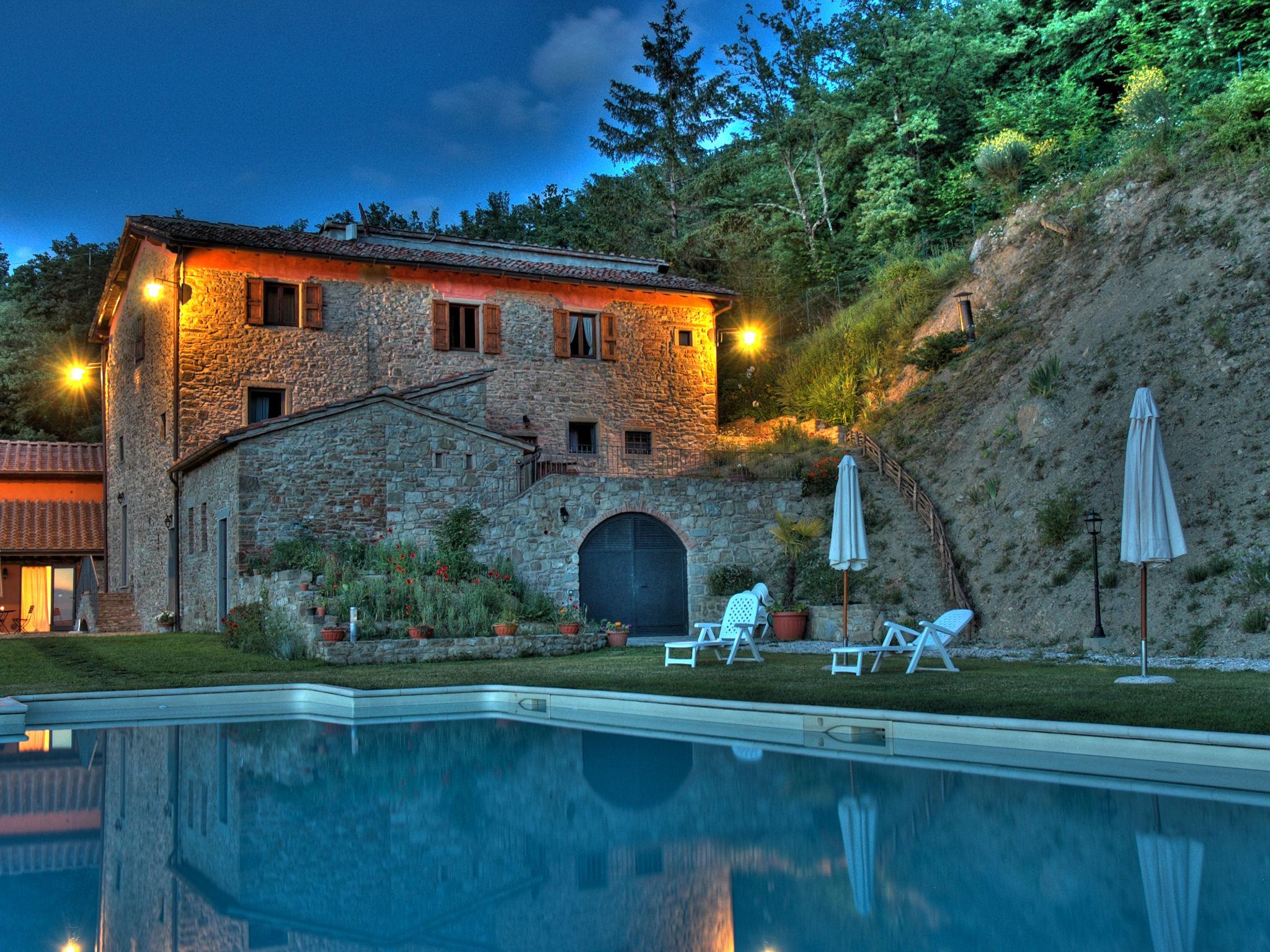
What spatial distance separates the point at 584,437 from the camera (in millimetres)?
24344

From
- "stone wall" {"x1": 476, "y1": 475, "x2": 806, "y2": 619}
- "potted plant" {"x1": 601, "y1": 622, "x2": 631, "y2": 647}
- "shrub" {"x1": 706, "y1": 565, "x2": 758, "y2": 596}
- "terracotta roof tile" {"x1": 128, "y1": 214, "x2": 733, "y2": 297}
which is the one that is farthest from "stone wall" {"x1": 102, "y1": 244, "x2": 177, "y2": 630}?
"shrub" {"x1": 706, "y1": 565, "x2": 758, "y2": 596}

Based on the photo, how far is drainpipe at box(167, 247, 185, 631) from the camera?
20641 millimetres

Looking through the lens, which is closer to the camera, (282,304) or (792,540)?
(792,540)

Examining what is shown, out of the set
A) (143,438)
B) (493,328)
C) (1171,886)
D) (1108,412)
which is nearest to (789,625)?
(1108,412)

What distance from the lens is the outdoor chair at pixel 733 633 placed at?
12930mm

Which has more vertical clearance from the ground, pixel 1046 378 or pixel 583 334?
pixel 583 334

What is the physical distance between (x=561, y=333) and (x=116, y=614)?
11.7 meters

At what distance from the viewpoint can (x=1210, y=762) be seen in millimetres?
6020

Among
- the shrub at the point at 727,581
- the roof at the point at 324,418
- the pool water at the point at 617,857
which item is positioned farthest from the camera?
the shrub at the point at 727,581

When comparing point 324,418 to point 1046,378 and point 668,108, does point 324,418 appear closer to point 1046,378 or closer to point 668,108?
point 1046,378

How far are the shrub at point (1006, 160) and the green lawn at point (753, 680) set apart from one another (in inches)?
595

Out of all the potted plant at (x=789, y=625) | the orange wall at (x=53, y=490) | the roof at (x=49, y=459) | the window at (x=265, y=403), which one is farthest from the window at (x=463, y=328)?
the orange wall at (x=53, y=490)

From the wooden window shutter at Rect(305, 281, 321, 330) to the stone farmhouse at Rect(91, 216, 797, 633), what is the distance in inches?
1.6

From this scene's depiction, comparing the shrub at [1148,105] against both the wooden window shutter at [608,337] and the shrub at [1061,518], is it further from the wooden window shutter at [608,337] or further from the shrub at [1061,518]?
the wooden window shutter at [608,337]
